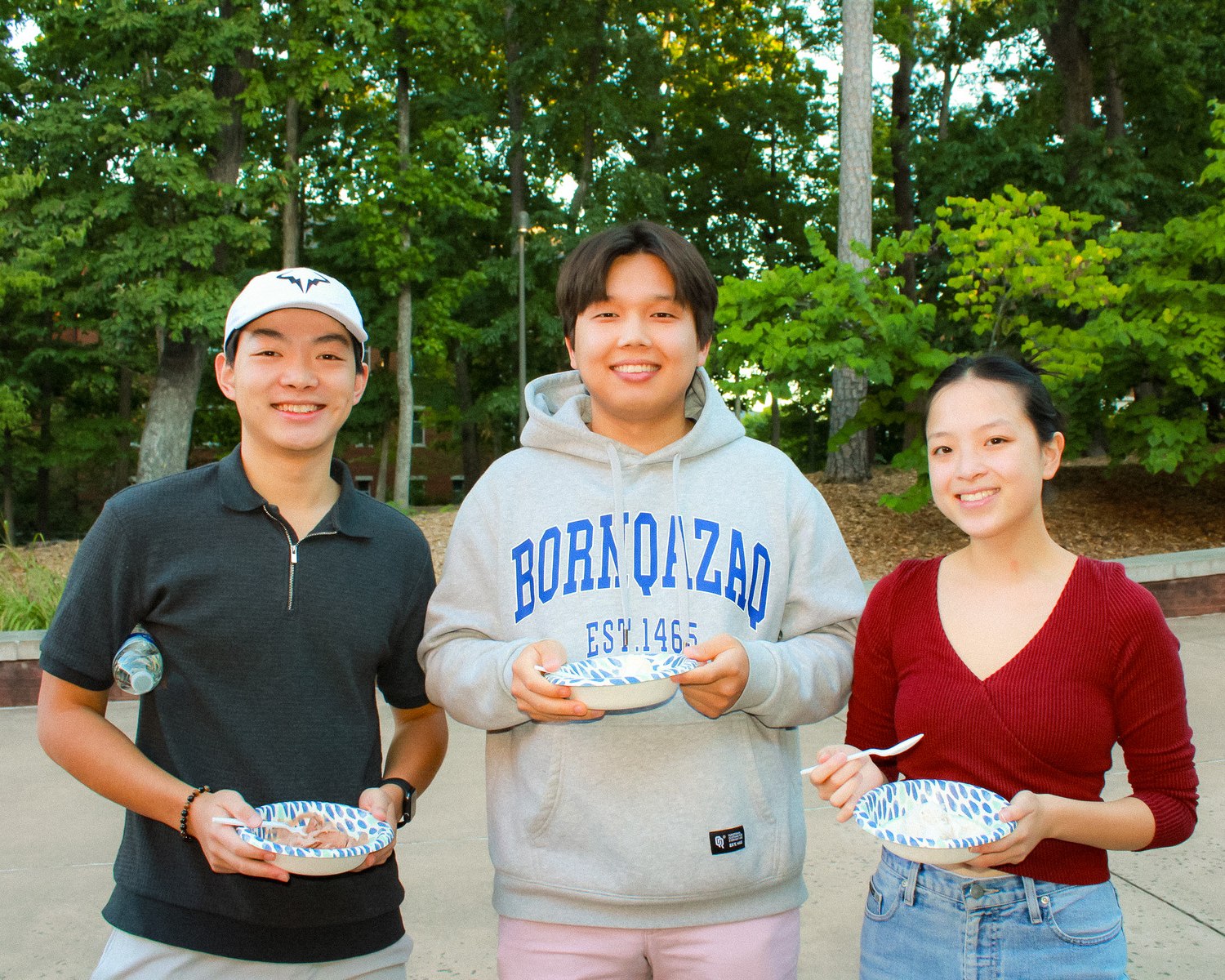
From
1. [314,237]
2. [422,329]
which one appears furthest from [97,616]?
[314,237]

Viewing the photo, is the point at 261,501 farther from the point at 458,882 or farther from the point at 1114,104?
the point at 1114,104

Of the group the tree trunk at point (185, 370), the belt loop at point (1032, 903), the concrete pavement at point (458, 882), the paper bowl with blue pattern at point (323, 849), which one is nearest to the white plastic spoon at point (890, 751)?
the belt loop at point (1032, 903)

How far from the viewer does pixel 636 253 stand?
2.16m

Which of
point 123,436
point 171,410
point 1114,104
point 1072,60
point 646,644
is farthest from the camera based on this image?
point 123,436

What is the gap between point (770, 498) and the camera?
7.16 ft

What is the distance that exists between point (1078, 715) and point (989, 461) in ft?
1.58

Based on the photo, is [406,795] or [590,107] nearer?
[406,795]

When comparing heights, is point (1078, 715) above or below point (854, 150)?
below

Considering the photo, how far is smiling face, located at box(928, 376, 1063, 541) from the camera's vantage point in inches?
76.5

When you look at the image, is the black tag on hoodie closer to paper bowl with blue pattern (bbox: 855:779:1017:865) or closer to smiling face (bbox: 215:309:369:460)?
paper bowl with blue pattern (bbox: 855:779:1017:865)

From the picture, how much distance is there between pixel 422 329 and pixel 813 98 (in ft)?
37.7

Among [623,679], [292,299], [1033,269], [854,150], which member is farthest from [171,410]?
[623,679]

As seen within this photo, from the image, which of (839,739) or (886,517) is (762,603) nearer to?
(839,739)

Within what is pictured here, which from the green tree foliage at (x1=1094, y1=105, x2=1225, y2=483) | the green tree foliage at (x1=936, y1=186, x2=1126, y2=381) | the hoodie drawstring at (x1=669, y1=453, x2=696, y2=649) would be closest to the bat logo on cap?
the hoodie drawstring at (x1=669, y1=453, x2=696, y2=649)
